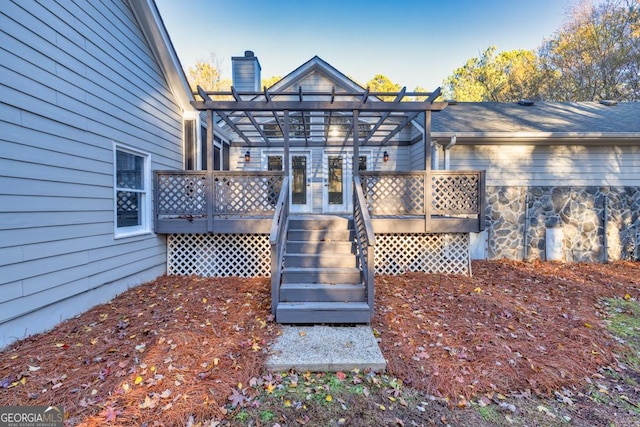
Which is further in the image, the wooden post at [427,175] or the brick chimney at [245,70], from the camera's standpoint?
the brick chimney at [245,70]

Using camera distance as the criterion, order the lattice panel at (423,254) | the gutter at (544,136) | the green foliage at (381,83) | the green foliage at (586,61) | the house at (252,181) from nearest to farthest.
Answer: the house at (252,181)
the lattice panel at (423,254)
the gutter at (544,136)
the green foliage at (586,61)
the green foliage at (381,83)

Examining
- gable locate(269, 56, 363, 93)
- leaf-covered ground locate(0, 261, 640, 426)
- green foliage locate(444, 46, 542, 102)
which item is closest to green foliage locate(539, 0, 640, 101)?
green foliage locate(444, 46, 542, 102)

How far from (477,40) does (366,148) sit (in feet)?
63.3

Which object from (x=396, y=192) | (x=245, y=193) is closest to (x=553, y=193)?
(x=396, y=192)

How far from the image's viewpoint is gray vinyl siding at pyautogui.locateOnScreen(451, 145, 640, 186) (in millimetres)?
7223

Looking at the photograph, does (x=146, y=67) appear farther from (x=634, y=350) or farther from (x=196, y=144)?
(x=634, y=350)

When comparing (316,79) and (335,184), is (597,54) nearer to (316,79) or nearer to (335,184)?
(316,79)

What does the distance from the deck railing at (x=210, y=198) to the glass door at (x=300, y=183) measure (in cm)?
366

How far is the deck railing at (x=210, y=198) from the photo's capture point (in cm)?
533

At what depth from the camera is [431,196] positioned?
542 centimetres

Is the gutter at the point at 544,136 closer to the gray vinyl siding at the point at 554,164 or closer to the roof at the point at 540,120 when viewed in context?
the roof at the point at 540,120

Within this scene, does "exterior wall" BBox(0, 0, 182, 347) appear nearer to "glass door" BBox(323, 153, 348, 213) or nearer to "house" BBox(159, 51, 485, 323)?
"house" BBox(159, 51, 485, 323)

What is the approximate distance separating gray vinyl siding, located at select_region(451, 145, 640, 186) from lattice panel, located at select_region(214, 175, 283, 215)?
4652mm

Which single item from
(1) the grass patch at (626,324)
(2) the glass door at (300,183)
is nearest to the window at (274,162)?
(2) the glass door at (300,183)
